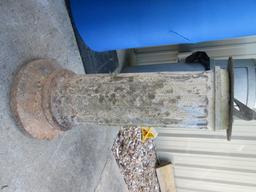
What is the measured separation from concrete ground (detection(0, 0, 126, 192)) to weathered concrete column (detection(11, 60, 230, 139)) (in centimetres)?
8

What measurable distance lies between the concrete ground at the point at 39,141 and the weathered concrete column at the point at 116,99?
8cm

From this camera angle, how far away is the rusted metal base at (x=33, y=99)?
1580 millimetres

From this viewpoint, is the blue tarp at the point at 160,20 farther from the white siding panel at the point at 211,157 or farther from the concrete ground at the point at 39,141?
the white siding panel at the point at 211,157

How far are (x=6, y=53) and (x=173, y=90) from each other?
845 mm

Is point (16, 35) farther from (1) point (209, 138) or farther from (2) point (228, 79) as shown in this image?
(1) point (209, 138)

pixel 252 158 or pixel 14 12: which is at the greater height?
pixel 14 12

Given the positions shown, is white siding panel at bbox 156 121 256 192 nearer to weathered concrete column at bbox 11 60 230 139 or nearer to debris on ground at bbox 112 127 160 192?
debris on ground at bbox 112 127 160 192

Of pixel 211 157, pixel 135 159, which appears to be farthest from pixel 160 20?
pixel 211 157

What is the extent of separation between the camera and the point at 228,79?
1.38 meters

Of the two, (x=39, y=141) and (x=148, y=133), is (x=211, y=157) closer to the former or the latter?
(x=148, y=133)

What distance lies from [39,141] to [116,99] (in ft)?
1.88

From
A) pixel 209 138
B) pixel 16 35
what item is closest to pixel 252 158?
pixel 209 138

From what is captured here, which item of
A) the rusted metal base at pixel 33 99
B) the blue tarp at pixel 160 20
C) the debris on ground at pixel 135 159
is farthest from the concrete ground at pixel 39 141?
the debris on ground at pixel 135 159

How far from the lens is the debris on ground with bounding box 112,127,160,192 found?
2979mm
